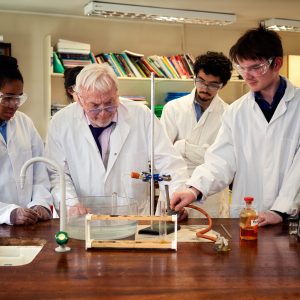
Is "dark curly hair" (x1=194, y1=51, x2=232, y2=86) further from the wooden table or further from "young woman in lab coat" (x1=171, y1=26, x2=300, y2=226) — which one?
the wooden table

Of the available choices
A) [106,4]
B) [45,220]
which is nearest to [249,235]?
[45,220]

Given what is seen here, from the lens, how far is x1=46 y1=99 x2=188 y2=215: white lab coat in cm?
249

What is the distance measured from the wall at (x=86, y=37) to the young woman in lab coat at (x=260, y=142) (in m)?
3.16

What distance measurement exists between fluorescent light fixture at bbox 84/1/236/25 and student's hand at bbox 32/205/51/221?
2657mm

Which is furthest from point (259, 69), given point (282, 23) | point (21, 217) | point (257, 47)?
point (282, 23)

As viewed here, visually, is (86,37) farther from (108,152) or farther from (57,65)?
(108,152)

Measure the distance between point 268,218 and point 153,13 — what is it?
10.2 feet

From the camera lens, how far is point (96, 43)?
213 inches

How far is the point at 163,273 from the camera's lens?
1.54 metres

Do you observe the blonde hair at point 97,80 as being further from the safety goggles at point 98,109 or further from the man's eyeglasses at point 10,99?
the man's eyeglasses at point 10,99

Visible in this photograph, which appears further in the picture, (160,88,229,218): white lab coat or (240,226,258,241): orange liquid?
(160,88,229,218): white lab coat

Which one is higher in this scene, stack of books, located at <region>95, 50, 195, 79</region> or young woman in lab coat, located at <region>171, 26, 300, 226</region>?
stack of books, located at <region>95, 50, 195, 79</region>

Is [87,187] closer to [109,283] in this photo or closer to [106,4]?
[109,283]

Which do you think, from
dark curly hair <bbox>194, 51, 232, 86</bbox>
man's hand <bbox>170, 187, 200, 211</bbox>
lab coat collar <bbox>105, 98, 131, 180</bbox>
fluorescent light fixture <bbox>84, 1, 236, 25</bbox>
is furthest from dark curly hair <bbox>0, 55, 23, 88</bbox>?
fluorescent light fixture <bbox>84, 1, 236, 25</bbox>
